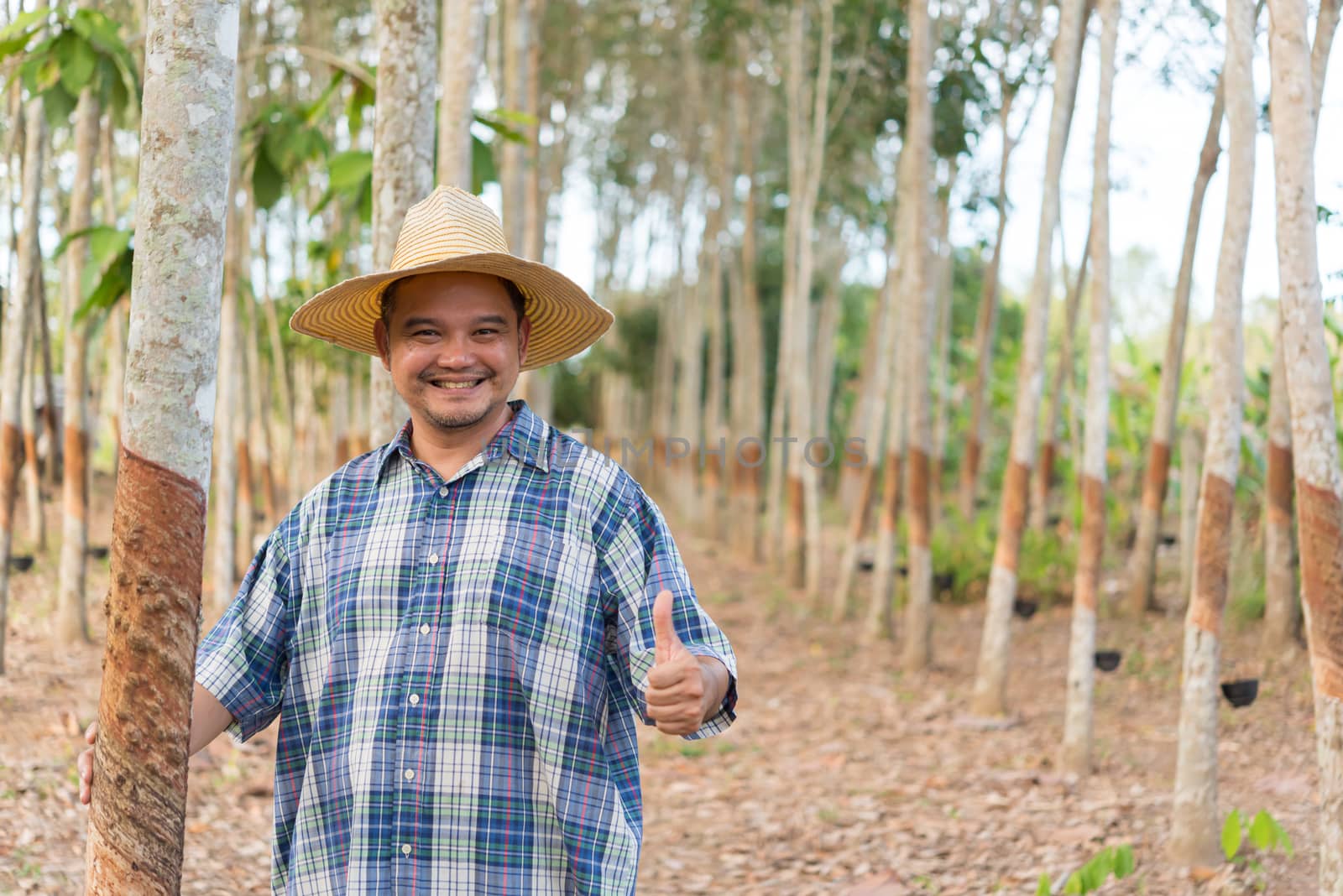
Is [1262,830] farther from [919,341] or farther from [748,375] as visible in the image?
[748,375]

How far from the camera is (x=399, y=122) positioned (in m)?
4.13

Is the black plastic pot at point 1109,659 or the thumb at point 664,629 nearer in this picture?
the thumb at point 664,629

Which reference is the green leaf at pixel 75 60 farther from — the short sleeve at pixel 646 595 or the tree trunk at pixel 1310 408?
the tree trunk at pixel 1310 408

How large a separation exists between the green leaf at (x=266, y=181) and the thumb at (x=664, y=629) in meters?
3.79

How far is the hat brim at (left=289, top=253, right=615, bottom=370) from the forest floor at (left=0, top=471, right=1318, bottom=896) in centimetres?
246

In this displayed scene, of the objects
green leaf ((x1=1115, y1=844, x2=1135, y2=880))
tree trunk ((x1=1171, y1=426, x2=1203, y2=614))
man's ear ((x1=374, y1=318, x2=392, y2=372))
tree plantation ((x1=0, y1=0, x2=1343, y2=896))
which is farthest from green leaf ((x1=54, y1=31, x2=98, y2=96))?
tree trunk ((x1=1171, y1=426, x2=1203, y2=614))

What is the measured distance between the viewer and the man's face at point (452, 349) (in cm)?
213

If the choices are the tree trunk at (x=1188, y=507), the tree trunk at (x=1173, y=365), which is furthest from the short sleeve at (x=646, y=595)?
the tree trunk at (x=1188, y=507)

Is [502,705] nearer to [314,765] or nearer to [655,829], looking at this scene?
[314,765]

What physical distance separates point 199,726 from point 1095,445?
191 inches

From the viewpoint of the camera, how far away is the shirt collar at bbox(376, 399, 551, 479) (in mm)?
2135

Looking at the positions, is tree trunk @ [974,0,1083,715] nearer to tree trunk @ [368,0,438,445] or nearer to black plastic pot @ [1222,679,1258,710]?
black plastic pot @ [1222,679,1258,710]

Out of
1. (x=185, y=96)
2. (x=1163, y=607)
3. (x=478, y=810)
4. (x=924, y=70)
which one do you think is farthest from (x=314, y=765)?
(x=1163, y=607)

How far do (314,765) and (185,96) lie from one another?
3.70 feet
